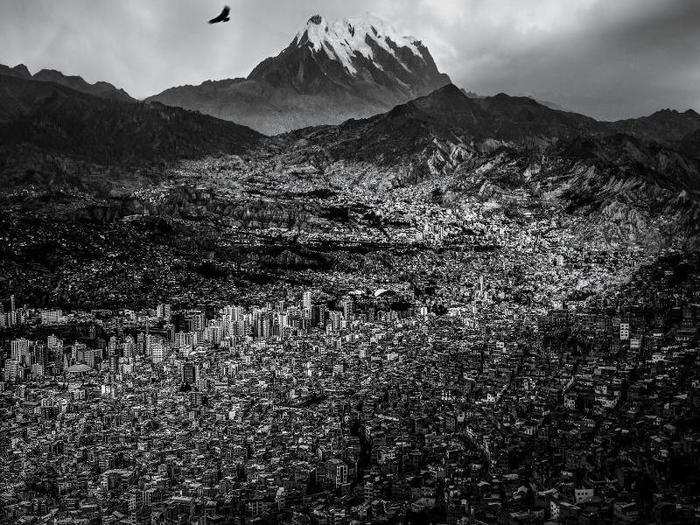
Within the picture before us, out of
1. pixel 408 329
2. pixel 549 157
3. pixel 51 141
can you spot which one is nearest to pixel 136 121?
pixel 51 141

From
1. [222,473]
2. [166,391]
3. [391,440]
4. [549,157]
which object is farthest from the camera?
[549,157]

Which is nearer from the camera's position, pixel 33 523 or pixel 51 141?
pixel 33 523

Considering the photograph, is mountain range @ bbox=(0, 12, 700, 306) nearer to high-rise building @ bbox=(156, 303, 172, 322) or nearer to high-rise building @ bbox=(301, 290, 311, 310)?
high-rise building @ bbox=(156, 303, 172, 322)

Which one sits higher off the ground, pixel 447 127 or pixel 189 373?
pixel 447 127

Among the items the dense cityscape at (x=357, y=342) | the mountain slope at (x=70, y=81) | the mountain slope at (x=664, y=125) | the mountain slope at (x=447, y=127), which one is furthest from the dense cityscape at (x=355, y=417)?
the mountain slope at (x=70, y=81)

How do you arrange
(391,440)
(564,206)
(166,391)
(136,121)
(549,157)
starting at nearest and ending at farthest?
(391,440), (166,391), (564,206), (549,157), (136,121)

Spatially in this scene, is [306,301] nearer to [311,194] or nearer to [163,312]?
[163,312]

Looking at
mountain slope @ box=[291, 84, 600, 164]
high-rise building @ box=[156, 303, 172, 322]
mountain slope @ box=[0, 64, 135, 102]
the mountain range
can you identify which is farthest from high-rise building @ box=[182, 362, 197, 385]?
mountain slope @ box=[0, 64, 135, 102]

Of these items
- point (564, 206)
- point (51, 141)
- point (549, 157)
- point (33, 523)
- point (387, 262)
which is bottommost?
point (33, 523)

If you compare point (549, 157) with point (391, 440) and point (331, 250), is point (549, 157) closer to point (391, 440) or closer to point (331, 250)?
point (331, 250)

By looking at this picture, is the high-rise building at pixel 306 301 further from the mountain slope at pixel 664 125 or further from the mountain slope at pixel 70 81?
the mountain slope at pixel 70 81

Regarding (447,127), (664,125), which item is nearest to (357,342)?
(447,127)
